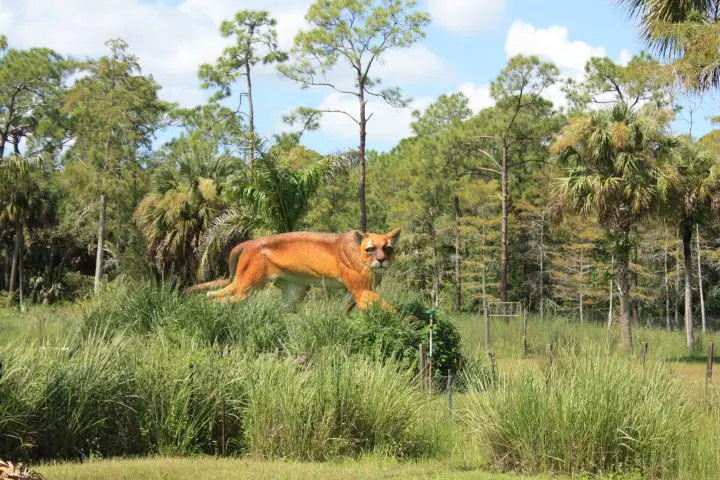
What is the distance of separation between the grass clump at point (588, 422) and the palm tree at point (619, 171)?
15840 mm

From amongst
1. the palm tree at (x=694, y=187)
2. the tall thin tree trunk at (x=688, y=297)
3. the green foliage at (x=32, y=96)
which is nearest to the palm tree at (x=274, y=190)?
the palm tree at (x=694, y=187)

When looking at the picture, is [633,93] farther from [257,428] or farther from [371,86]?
[257,428]

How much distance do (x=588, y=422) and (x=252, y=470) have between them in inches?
136

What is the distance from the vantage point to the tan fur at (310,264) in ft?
50.0

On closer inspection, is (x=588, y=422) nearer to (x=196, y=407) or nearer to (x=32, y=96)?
(x=196, y=407)

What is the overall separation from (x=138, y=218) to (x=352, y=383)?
2248 cm

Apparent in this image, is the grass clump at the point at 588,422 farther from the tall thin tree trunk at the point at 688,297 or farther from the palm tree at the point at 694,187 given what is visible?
the tall thin tree trunk at the point at 688,297

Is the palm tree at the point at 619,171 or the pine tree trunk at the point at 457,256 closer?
the palm tree at the point at 619,171

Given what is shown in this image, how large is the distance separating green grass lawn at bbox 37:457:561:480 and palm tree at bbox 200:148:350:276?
13745mm

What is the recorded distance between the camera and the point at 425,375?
13.6 meters

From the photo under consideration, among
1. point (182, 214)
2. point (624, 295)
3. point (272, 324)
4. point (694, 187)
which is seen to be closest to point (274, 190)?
point (182, 214)

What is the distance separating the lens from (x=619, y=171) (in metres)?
24.9

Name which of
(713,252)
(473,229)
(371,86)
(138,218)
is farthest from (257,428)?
(713,252)

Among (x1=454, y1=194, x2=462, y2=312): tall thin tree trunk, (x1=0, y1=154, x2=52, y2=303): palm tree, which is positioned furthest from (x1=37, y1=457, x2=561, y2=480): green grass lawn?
(x1=454, y1=194, x2=462, y2=312): tall thin tree trunk
